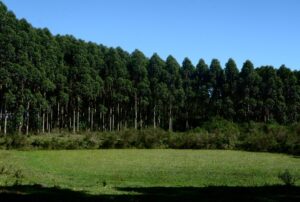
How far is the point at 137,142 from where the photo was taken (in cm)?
6128

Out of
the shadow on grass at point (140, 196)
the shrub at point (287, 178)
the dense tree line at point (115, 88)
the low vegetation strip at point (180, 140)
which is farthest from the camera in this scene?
the dense tree line at point (115, 88)

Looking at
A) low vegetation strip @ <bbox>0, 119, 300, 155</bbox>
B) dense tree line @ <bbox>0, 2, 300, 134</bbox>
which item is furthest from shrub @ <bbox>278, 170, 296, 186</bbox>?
dense tree line @ <bbox>0, 2, 300, 134</bbox>

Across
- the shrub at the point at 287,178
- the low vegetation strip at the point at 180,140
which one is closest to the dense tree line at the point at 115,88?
the low vegetation strip at the point at 180,140

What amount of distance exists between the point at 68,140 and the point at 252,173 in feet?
105

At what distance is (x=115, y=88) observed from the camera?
9175cm

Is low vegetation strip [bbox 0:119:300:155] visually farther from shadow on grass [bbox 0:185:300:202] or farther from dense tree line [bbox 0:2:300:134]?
shadow on grass [bbox 0:185:300:202]

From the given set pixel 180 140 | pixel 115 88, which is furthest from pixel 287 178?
pixel 115 88

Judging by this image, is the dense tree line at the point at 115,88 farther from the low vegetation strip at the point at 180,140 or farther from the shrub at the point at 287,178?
the shrub at the point at 287,178

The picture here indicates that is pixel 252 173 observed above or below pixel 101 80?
below

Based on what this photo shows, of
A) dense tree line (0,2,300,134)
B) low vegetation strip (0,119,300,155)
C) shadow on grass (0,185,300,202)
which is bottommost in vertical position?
shadow on grass (0,185,300,202)

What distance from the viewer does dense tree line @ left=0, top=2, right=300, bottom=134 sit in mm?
70125

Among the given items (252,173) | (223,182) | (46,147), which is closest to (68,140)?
(46,147)

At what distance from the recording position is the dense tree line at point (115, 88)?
230 feet

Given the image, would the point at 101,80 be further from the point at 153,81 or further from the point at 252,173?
the point at 252,173
